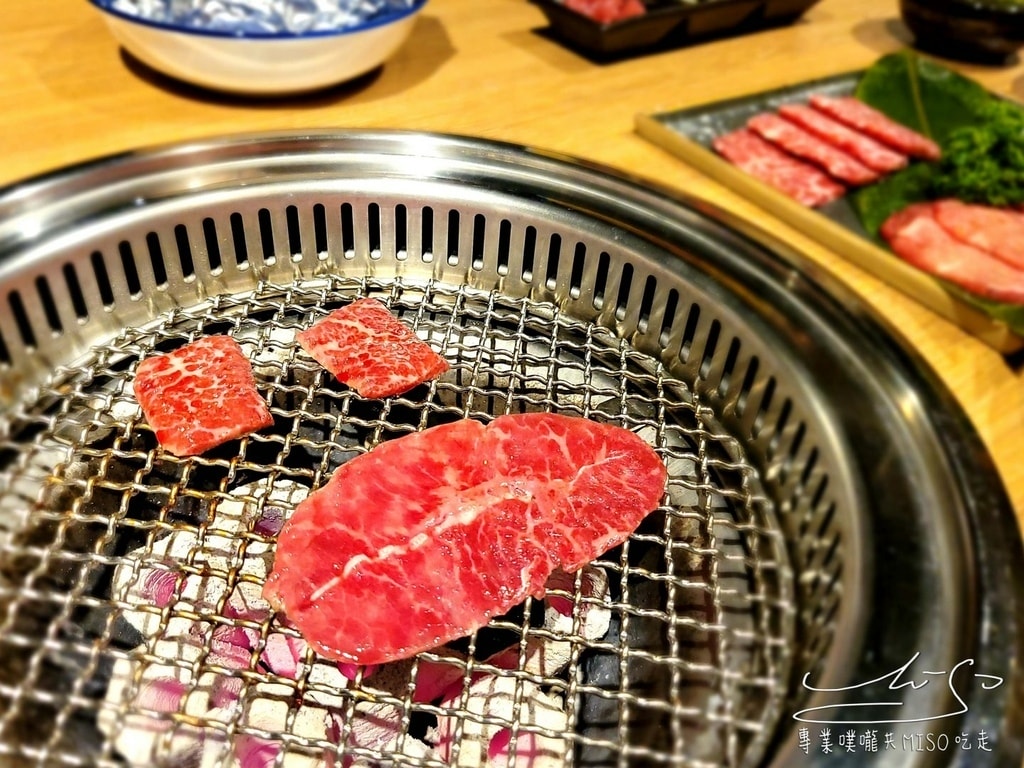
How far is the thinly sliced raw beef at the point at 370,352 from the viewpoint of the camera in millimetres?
1328

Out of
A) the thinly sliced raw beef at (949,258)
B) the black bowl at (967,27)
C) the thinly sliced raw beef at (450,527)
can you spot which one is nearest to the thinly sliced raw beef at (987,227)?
the thinly sliced raw beef at (949,258)

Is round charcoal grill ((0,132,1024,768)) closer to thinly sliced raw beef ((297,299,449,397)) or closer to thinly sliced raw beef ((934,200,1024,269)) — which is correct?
thinly sliced raw beef ((297,299,449,397))

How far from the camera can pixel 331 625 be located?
1.02 metres

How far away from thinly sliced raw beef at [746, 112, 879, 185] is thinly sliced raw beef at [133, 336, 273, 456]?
58.0 inches

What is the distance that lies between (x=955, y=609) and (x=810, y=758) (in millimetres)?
288

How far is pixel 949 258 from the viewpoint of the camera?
1.65 m

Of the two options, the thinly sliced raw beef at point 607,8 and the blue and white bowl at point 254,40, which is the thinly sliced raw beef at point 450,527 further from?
the thinly sliced raw beef at point 607,8

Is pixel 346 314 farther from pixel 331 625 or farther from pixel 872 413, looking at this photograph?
pixel 872 413

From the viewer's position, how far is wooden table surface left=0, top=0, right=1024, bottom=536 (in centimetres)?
160

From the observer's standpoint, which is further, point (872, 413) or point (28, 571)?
point (872, 413)

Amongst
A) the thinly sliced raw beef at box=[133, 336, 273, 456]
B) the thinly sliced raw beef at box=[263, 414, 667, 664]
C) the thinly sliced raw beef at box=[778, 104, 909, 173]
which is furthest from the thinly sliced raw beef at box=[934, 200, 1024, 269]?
the thinly sliced raw beef at box=[133, 336, 273, 456]

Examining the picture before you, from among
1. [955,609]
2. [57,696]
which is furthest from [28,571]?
[955,609]
